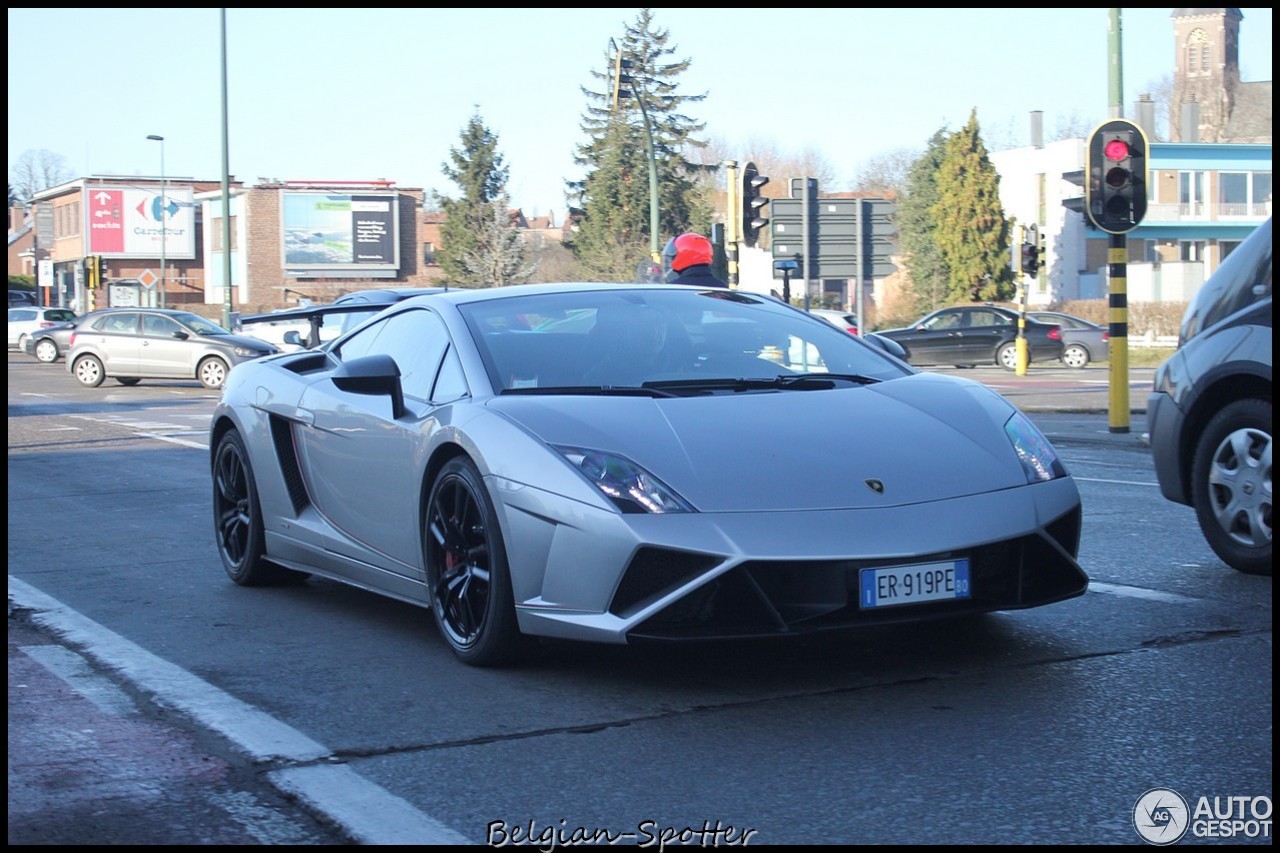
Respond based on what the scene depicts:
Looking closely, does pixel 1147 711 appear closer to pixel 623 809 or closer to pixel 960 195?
pixel 623 809

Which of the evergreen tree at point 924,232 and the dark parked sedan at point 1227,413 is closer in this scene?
the dark parked sedan at point 1227,413

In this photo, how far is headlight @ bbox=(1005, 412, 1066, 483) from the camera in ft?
15.8

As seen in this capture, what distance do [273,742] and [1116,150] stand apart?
40.4ft

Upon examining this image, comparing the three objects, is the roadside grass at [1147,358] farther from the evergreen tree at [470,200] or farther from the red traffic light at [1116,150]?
the evergreen tree at [470,200]

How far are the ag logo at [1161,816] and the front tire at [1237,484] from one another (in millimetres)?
3041

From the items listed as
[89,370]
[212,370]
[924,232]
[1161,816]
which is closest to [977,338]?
[212,370]

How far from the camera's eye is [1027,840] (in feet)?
10.4

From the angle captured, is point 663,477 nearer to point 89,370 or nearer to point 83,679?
point 83,679

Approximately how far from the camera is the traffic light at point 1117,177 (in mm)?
14500

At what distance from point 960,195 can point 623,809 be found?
202 ft

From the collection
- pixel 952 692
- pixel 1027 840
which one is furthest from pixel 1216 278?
pixel 1027 840

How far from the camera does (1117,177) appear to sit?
14.6 meters

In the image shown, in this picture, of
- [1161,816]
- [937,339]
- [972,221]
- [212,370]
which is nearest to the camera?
[1161,816]

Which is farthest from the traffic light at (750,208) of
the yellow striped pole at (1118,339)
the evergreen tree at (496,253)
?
the evergreen tree at (496,253)
